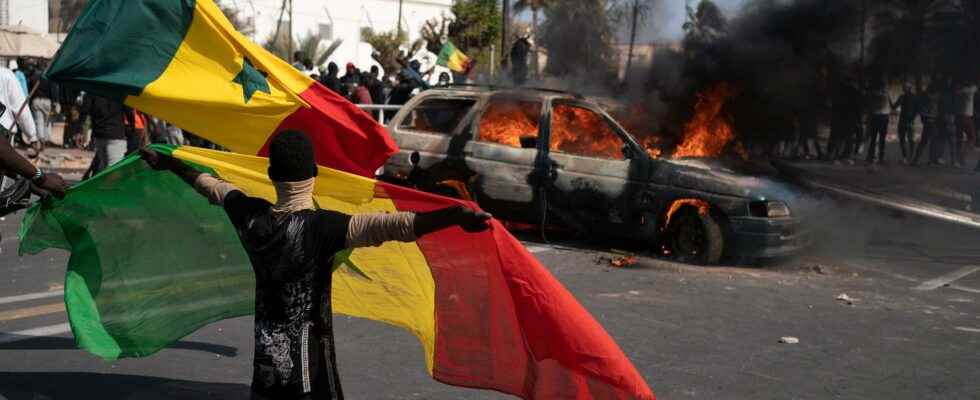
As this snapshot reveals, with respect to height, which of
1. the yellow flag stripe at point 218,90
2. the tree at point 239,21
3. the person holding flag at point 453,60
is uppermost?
the tree at point 239,21

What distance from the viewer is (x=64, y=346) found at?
21.3ft

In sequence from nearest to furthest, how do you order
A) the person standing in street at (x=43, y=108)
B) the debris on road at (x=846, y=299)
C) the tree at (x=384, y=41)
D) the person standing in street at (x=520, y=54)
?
the debris on road at (x=846, y=299) < the person standing in street at (x=520, y=54) < the person standing in street at (x=43, y=108) < the tree at (x=384, y=41)

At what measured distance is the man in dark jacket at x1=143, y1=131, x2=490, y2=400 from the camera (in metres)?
3.76

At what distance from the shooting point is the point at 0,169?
5.64 m

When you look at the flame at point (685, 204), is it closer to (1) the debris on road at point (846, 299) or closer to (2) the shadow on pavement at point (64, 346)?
(1) the debris on road at point (846, 299)

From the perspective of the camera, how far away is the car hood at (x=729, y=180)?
32.4 feet

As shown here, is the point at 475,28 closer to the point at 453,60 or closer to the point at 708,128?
the point at 453,60

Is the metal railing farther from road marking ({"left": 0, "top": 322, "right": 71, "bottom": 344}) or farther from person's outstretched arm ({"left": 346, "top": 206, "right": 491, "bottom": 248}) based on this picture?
person's outstretched arm ({"left": 346, "top": 206, "right": 491, "bottom": 248})

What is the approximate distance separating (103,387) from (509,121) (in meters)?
6.33

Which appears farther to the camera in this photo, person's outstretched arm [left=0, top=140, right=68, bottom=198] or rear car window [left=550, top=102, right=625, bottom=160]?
rear car window [left=550, top=102, right=625, bottom=160]

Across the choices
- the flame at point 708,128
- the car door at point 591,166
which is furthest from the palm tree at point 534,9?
the car door at point 591,166

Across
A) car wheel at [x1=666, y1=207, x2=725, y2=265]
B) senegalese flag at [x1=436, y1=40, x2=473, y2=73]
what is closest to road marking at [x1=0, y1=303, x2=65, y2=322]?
car wheel at [x1=666, y1=207, x2=725, y2=265]

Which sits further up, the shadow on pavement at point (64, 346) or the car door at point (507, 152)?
the car door at point (507, 152)

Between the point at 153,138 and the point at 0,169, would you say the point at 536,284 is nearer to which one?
the point at 0,169
